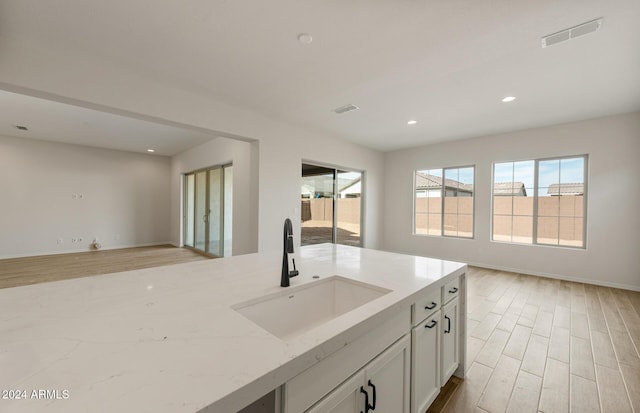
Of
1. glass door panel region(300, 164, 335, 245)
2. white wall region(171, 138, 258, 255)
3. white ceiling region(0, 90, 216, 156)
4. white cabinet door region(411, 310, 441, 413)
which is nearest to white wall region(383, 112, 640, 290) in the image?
glass door panel region(300, 164, 335, 245)

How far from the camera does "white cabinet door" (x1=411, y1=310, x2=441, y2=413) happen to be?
132 centimetres

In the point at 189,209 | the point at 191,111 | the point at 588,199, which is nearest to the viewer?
the point at 191,111

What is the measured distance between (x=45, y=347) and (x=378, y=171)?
21.6 ft

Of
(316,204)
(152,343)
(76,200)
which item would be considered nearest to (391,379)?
(152,343)

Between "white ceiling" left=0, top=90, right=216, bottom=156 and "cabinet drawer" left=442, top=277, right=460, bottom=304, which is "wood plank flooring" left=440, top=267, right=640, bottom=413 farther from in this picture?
"white ceiling" left=0, top=90, right=216, bottom=156

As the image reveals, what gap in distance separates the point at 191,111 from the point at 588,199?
634 centimetres

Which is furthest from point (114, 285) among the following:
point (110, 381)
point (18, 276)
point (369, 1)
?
point (18, 276)

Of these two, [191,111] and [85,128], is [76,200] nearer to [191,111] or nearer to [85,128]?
[85,128]

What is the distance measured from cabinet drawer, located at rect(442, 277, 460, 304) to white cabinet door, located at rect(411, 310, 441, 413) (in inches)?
5.3

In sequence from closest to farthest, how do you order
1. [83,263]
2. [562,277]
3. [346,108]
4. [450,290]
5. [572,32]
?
[450,290] → [572,32] → [346,108] → [562,277] → [83,263]

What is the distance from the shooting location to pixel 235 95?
134 inches

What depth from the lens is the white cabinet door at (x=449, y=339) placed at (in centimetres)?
164

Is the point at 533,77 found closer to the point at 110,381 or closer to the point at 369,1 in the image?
the point at 369,1

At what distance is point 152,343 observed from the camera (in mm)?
749
